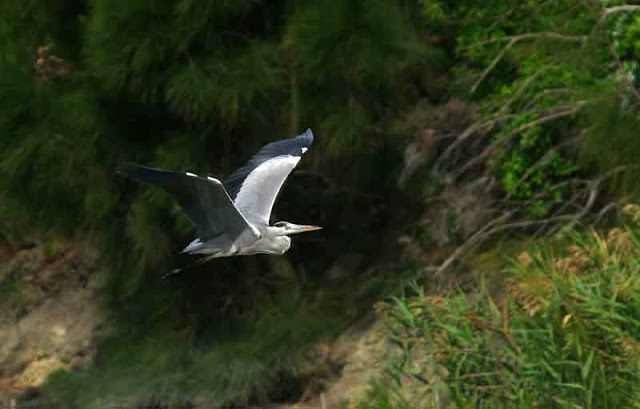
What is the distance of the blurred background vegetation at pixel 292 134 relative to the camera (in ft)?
25.7

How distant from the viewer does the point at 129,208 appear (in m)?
8.62

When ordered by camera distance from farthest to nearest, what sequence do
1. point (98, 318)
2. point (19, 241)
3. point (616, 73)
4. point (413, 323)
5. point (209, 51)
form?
point (19, 241), point (98, 318), point (209, 51), point (616, 73), point (413, 323)

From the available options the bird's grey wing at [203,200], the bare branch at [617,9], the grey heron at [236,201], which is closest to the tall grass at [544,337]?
the grey heron at [236,201]

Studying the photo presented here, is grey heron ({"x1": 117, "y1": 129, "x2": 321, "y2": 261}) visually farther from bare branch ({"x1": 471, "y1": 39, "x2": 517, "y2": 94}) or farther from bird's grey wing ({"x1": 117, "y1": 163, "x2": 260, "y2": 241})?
bare branch ({"x1": 471, "y1": 39, "x2": 517, "y2": 94})

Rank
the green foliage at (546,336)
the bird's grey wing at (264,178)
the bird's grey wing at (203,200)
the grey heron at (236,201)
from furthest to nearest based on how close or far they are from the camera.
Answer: the bird's grey wing at (264,178) → the green foliage at (546,336) → the grey heron at (236,201) → the bird's grey wing at (203,200)

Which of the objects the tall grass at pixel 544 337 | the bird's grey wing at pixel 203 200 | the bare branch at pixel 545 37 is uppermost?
the bird's grey wing at pixel 203 200

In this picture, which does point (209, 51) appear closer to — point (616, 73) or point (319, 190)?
point (319, 190)

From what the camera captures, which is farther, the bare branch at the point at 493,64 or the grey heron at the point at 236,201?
the bare branch at the point at 493,64

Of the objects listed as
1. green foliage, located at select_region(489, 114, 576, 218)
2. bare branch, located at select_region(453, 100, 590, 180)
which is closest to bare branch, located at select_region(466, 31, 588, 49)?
bare branch, located at select_region(453, 100, 590, 180)

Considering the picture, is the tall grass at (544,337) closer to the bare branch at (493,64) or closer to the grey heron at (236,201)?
the grey heron at (236,201)

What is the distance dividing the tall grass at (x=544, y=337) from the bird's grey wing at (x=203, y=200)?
2.72ft

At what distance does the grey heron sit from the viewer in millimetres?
Answer: 5090

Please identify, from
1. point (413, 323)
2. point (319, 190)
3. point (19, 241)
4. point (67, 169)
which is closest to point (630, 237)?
point (413, 323)

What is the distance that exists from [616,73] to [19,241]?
13.9ft
